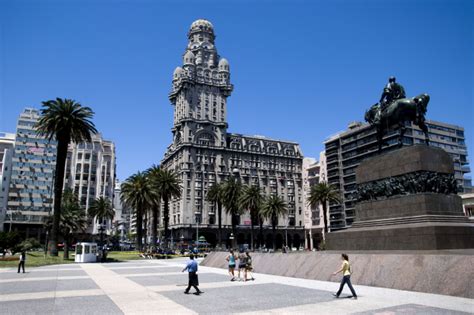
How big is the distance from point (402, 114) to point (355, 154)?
276ft

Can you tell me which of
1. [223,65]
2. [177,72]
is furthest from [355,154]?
[177,72]

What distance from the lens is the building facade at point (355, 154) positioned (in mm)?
99969

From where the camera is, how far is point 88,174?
391 ft

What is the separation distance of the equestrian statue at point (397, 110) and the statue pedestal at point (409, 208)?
212 cm

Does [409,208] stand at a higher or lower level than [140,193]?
lower

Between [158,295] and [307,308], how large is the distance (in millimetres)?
6281

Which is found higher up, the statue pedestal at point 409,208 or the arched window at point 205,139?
the arched window at point 205,139

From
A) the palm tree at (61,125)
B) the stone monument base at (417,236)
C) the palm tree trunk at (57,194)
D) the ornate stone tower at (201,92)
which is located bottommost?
the stone monument base at (417,236)

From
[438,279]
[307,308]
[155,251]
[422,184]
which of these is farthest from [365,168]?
[155,251]

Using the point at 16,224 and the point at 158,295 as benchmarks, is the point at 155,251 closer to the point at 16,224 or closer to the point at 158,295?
the point at 158,295

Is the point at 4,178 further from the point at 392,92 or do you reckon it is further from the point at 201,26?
the point at 392,92

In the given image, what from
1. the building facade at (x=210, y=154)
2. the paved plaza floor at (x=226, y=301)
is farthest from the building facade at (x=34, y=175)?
the paved plaza floor at (x=226, y=301)

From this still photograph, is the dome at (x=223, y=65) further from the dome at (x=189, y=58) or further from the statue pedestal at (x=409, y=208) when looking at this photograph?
the statue pedestal at (x=409, y=208)

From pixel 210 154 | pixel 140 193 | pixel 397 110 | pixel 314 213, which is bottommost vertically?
pixel 314 213
